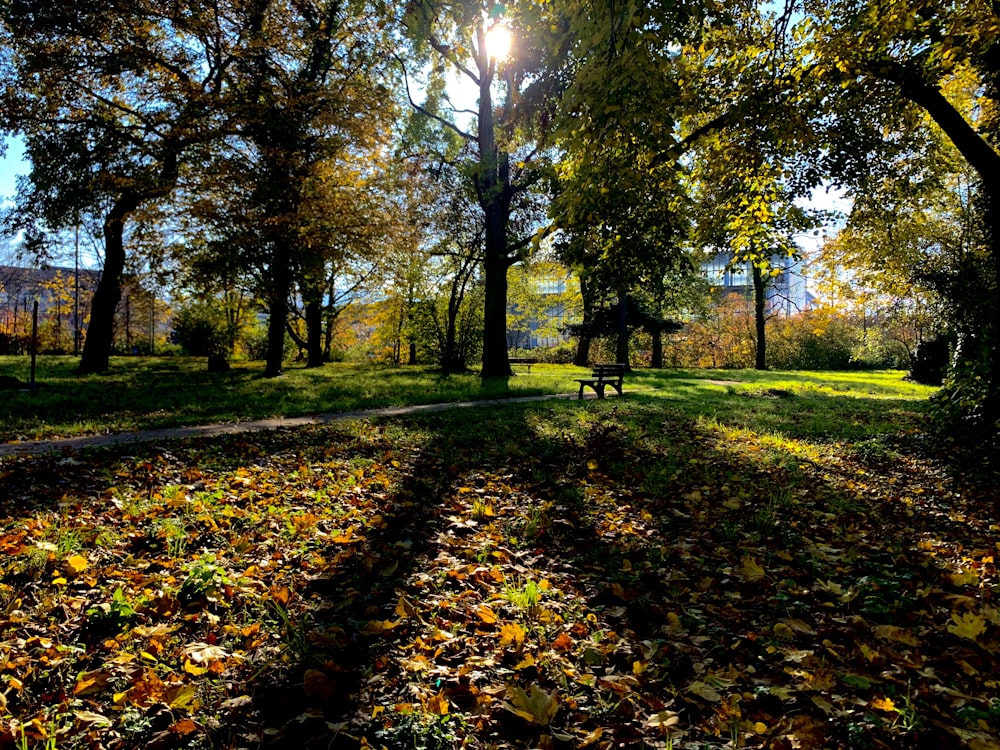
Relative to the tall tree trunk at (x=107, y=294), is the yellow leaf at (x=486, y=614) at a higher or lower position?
lower

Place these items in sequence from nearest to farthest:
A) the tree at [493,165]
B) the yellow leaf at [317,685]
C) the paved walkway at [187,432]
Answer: the yellow leaf at [317,685] < the paved walkway at [187,432] < the tree at [493,165]

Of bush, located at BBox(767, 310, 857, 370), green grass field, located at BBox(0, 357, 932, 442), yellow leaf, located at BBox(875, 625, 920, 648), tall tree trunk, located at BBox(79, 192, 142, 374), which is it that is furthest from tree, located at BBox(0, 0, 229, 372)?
bush, located at BBox(767, 310, 857, 370)

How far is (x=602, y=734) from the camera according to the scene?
76.7 inches

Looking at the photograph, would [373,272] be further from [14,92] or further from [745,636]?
[745,636]

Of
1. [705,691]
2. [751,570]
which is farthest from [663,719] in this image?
[751,570]

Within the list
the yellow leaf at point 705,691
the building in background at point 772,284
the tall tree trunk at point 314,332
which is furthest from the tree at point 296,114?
the yellow leaf at point 705,691

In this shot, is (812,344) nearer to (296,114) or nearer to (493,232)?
(493,232)

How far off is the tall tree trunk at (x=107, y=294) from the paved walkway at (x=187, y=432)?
36.9ft

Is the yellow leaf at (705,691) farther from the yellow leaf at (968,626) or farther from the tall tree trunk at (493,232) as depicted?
the tall tree trunk at (493,232)

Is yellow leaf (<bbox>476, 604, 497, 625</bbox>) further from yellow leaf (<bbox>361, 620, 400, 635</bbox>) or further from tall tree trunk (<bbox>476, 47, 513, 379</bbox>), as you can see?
tall tree trunk (<bbox>476, 47, 513, 379</bbox>)

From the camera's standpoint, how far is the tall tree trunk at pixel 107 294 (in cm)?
1545

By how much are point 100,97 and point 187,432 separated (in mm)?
12965

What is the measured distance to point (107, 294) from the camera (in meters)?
16.1

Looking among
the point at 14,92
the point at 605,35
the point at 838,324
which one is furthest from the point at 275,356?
the point at 838,324
